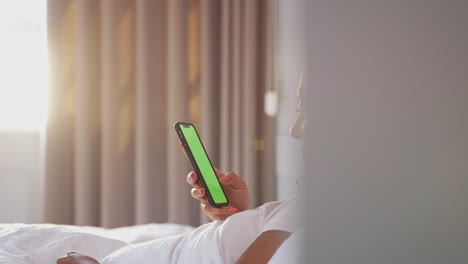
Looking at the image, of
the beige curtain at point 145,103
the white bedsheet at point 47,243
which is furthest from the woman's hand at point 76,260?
the beige curtain at point 145,103

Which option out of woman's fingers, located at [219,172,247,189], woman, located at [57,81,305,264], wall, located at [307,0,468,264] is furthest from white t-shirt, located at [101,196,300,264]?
wall, located at [307,0,468,264]

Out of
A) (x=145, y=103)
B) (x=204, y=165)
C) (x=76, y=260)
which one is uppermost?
(x=145, y=103)

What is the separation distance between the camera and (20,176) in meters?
2.76

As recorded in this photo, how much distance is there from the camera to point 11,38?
2707 millimetres

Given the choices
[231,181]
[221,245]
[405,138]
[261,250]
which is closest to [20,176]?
[231,181]

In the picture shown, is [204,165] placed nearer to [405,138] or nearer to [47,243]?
[47,243]

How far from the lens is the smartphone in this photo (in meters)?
1.16

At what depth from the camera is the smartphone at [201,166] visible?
1.16m

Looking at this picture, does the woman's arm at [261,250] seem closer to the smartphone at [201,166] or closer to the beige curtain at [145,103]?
the smartphone at [201,166]

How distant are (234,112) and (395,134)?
246 centimetres

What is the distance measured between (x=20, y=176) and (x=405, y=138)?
282cm

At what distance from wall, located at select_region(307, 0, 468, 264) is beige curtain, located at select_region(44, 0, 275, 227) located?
2.40 m

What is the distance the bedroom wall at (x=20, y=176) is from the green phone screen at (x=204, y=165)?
1793 mm

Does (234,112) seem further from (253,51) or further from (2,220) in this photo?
(2,220)
